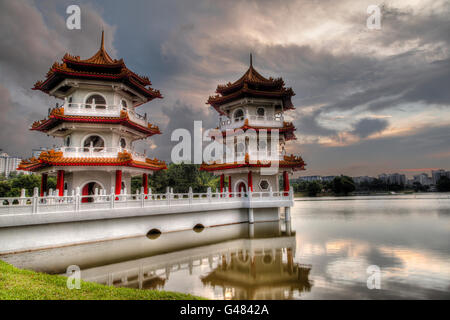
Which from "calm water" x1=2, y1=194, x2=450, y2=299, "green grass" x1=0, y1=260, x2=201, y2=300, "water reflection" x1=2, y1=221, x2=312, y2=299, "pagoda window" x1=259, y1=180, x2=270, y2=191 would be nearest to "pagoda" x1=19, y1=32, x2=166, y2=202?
"water reflection" x1=2, y1=221, x2=312, y2=299

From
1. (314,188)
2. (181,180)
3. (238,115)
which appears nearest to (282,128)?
(238,115)

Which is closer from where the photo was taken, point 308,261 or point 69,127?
point 308,261

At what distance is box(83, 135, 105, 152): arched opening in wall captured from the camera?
17953mm

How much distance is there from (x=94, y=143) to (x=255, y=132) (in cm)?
1399

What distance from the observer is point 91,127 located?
18422mm

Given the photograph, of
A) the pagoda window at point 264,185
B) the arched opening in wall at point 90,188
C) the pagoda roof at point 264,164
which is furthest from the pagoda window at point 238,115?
the arched opening in wall at point 90,188

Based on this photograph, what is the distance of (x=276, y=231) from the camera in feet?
60.5

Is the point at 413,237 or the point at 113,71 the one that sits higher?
the point at 113,71

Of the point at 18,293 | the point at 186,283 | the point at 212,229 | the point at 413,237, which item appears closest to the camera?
the point at 18,293

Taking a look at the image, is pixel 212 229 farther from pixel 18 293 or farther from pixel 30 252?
pixel 18 293

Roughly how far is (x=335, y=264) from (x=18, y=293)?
416 inches

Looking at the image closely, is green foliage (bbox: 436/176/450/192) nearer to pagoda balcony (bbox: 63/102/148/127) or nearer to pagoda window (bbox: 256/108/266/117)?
pagoda window (bbox: 256/108/266/117)

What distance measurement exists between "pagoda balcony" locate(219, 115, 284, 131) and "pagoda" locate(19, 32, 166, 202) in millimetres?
8485

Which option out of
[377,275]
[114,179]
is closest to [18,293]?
[377,275]
